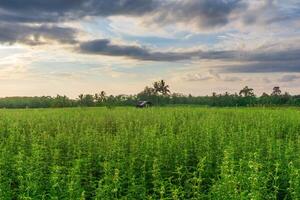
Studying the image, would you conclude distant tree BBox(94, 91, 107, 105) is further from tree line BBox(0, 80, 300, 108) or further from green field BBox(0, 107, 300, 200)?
green field BBox(0, 107, 300, 200)

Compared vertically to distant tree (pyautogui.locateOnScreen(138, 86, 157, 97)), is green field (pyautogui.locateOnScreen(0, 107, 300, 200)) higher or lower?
lower

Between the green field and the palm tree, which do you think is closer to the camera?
the green field

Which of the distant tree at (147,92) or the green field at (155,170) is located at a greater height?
the distant tree at (147,92)

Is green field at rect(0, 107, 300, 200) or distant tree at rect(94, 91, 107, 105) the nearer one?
green field at rect(0, 107, 300, 200)

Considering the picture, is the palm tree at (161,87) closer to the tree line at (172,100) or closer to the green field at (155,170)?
the tree line at (172,100)

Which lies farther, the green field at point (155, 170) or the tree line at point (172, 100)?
the tree line at point (172, 100)

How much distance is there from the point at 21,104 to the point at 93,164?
75510 mm

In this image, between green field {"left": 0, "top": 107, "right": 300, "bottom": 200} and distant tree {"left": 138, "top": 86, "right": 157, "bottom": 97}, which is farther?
distant tree {"left": 138, "top": 86, "right": 157, "bottom": 97}

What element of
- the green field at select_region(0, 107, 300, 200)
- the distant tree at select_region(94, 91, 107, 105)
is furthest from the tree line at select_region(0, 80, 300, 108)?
the green field at select_region(0, 107, 300, 200)

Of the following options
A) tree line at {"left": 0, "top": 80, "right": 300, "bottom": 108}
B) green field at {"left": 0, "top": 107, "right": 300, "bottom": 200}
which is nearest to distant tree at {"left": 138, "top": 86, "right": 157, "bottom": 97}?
tree line at {"left": 0, "top": 80, "right": 300, "bottom": 108}

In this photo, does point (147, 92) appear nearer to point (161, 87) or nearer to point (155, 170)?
point (161, 87)

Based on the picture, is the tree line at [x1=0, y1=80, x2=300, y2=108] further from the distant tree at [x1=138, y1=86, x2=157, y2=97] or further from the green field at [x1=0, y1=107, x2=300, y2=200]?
the green field at [x1=0, y1=107, x2=300, y2=200]

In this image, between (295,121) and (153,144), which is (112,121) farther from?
(153,144)

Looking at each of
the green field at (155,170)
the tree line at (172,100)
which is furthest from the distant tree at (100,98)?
the green field at (155,170)
